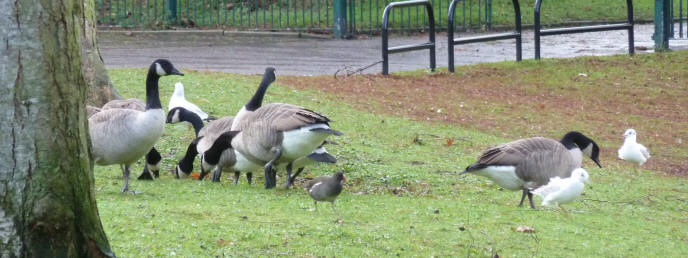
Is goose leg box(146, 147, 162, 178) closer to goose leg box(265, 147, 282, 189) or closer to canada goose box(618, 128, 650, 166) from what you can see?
goose leg box(265, 147, 282, 189)

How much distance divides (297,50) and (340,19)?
2.28 m

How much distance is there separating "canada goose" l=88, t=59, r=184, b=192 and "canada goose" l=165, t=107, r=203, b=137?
80.1 inches

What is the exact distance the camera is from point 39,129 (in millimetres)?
4523

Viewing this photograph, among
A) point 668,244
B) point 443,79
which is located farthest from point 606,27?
point 668,244

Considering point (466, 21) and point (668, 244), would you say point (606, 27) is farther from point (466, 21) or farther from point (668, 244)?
point (668, 244)

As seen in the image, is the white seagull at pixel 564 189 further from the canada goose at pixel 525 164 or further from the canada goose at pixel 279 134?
A: the canada goose at pixel 279 134

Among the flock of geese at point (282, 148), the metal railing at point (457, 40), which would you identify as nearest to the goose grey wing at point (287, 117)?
the flock of geese at point (282, 148)

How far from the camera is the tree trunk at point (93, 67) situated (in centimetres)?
1080

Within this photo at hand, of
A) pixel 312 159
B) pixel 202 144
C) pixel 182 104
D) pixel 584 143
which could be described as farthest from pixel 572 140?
pixel 182 104

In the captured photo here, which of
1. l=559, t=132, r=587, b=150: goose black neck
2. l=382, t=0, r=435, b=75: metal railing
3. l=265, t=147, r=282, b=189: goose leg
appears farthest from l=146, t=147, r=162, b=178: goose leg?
l=382, t=0, r=435, b=75: metal railing

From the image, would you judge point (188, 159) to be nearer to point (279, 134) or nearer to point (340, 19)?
point (279, 134)

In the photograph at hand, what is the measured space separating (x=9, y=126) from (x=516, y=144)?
518 cm

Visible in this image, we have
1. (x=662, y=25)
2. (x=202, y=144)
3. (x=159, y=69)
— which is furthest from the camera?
(x=662, y=25)

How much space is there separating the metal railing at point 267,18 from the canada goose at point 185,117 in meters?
11.5
